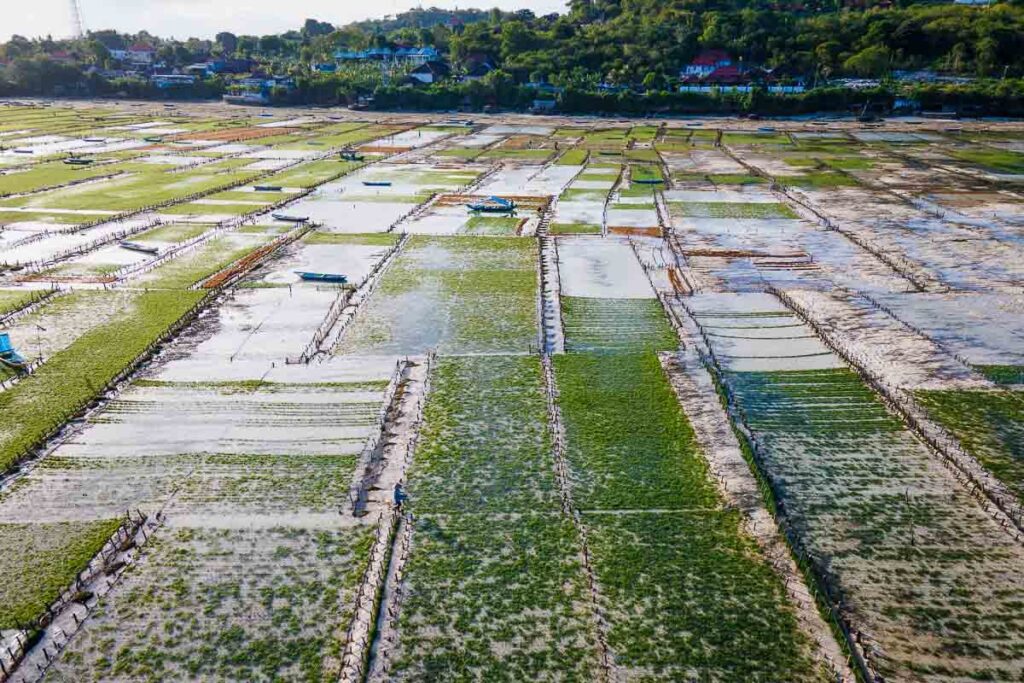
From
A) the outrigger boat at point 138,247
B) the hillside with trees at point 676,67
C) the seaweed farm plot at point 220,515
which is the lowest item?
the seaweed farm plot at point 220,515

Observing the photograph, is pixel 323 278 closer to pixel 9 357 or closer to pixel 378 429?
pixel 9 357

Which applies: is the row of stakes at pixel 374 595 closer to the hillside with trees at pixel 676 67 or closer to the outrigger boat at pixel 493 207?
the outrigger boat at pixel 493 207

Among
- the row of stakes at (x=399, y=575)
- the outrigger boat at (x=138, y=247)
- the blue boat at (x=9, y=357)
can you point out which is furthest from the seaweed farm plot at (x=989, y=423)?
the outrigger boat at (x=138, y=247)

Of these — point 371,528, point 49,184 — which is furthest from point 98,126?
point 371,528

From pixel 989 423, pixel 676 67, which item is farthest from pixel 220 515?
pixel 676 67

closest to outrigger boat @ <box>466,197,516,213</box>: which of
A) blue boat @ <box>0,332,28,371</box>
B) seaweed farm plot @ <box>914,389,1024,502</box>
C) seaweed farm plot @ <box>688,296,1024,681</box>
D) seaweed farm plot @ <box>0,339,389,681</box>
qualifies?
seaweed farm plot @ <box>0,339,389,681</box>

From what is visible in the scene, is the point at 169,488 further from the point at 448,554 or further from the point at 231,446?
the point at 448,554

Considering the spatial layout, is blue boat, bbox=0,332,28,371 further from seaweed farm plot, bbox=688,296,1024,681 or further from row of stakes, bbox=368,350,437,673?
seaweed farm plot, bbox=688,296,1024,681

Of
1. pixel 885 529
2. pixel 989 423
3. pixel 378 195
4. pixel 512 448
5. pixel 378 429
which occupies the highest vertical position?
pixel 378 195
